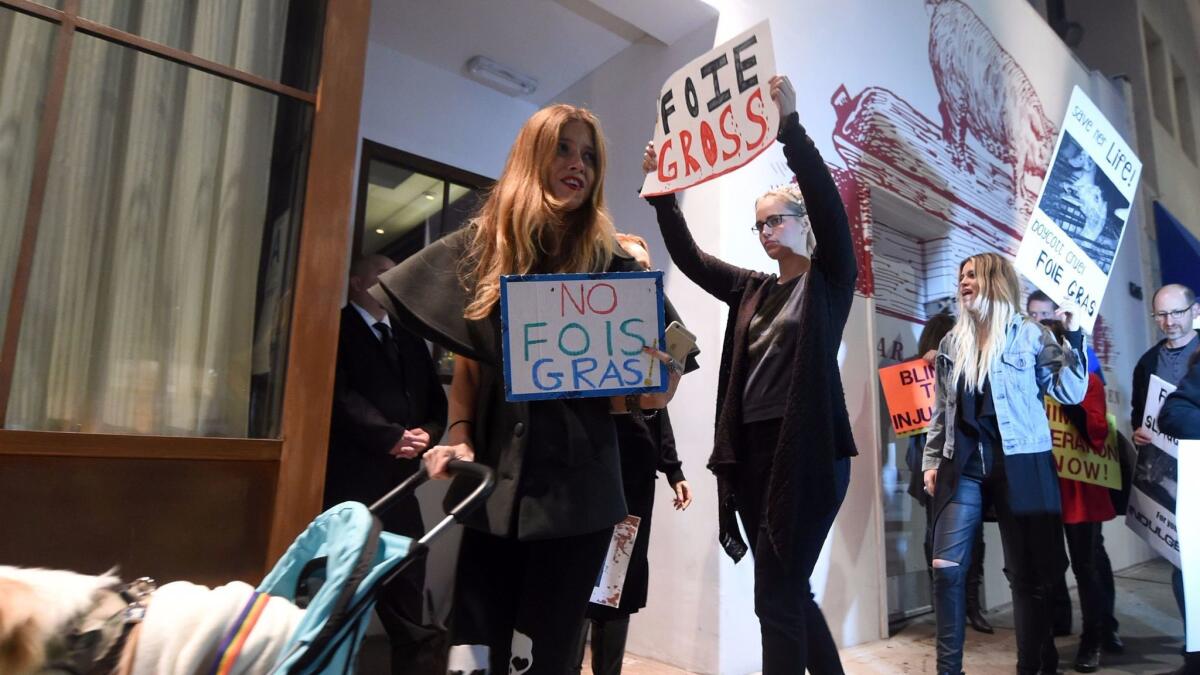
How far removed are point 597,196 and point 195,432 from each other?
4.26ft

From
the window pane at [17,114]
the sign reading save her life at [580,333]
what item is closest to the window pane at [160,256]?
the window pane at [17,114]

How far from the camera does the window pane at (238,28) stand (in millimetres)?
1924

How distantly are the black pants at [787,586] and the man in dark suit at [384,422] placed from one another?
1134 millimetres

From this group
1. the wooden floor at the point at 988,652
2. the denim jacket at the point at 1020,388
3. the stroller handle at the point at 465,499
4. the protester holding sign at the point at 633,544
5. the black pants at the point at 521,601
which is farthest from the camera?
the wooden floor at the point at 988,652

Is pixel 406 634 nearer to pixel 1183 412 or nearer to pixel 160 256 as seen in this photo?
pixel 160 256

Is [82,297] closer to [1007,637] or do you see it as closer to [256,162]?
[256,162]

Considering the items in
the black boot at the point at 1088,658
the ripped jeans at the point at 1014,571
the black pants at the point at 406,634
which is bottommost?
the black boot at the point at 1088,658

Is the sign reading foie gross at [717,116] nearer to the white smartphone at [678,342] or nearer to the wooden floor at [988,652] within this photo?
the white smartphone at [678,342]

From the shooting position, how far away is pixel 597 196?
1.47 metres

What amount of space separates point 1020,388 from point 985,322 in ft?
1.01

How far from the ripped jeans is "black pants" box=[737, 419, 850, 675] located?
73 cm

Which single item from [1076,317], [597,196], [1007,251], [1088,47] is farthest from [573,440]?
[1088,47]

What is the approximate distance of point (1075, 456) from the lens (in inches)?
134

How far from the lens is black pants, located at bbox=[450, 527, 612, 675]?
4.09ft
